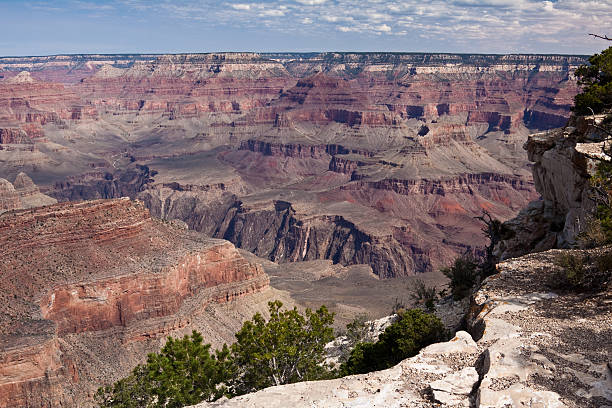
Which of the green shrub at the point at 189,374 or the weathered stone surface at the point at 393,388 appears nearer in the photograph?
the weathered stone surface at the point at 393,388

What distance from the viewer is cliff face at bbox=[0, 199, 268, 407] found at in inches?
1671

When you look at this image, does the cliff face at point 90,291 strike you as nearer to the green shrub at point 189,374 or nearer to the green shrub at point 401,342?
the green shrub at point 189,374

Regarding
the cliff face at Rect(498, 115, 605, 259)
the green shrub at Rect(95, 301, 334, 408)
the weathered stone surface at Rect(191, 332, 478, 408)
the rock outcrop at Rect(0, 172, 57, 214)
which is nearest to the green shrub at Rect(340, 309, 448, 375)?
the green shrub at Rect(95, 301, 334, 408)

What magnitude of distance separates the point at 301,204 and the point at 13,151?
120m

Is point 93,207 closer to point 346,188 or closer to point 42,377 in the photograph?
point 42,377

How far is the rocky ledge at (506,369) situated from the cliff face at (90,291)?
30376 millimetres

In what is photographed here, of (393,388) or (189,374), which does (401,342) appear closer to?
(393,388)

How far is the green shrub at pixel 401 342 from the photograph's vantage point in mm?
25656

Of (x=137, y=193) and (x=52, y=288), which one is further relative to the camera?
(x=137, y=193)

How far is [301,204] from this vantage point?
158750mm

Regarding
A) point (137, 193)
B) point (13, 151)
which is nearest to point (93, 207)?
point (137, 193)

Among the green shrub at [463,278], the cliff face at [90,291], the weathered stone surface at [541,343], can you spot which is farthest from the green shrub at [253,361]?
the cliff face at [90,291]

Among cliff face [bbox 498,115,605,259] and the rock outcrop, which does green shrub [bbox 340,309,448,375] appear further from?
the rock outcrop

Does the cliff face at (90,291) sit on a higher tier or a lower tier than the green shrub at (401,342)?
lower
